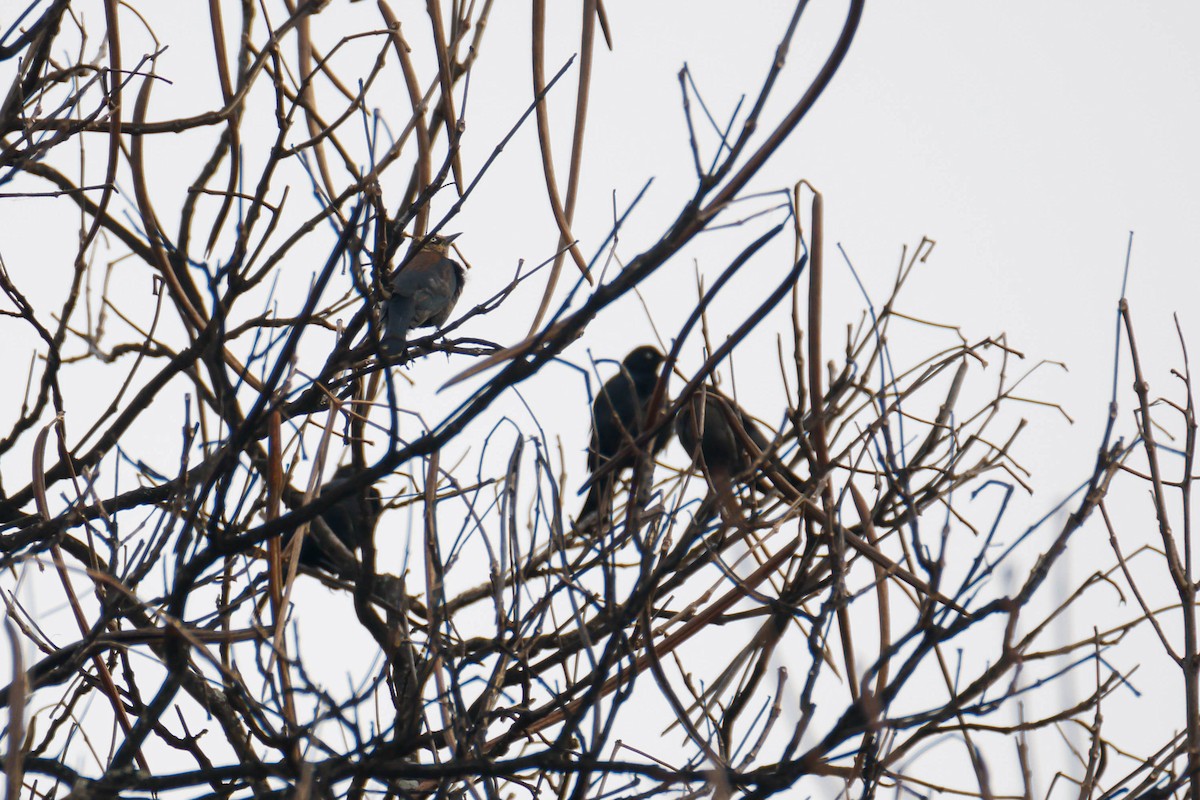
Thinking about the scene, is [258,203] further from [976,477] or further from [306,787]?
[976,477]

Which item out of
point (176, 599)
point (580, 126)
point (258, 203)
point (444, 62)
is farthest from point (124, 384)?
point (580, 126)

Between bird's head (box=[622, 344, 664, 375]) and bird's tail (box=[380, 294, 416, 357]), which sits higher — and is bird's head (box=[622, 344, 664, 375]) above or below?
above

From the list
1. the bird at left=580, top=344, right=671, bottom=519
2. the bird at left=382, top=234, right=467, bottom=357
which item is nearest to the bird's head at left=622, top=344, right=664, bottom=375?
the bird at left=580, top=344, right=671, bottom=519

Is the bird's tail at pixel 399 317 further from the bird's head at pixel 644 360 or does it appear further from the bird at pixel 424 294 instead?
the bird's head at pixel 644 360

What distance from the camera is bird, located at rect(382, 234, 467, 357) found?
4.18 meters

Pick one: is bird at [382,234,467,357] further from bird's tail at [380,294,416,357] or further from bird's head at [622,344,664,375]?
bird's head at [622,344,664,375]

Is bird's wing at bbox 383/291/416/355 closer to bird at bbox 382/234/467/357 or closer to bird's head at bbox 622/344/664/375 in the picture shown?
bird at bbox 382/234/467/357

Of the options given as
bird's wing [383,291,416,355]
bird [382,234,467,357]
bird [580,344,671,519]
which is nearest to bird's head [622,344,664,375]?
bird [580,344,671,519]

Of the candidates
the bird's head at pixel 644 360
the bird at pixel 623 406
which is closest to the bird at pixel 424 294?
the bird at pixel 623 406

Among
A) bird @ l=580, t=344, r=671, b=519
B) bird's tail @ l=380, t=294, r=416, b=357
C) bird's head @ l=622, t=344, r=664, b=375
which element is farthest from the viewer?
bird's head @ l=622, t=344, r=664, b=375

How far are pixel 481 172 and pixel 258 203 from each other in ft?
1.94

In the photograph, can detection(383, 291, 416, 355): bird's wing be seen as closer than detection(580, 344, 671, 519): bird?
Yes

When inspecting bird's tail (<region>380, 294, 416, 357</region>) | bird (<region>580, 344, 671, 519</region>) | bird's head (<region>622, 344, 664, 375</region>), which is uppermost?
bird's head (<region>622, 344, 664, 375</region>)

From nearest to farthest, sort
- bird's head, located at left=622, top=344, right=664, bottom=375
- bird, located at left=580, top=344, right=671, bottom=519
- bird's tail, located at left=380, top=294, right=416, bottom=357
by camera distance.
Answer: bird's tail, located at left=380, top=294, right=416, bottom=357
bird, located at left=580, top=344, right=671, bottom=519
bird's head, located at left=622, top=344, right=664, bottom=375
